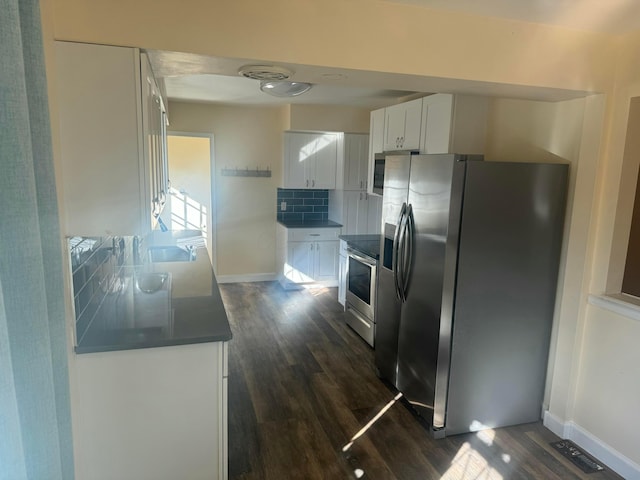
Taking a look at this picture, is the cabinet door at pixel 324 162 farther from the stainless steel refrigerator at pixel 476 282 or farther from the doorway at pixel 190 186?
the stainless steel refrigerator at pixel 476 282

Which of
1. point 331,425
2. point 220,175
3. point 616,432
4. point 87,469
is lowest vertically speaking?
point 331,425

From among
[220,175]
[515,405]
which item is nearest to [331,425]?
[515,405]

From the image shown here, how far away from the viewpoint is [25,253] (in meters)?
0.84

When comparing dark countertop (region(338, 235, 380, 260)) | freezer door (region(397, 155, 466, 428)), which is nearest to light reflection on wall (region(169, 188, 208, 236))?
dark countertop (region(338, 235, 380, 260))

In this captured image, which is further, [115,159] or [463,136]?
[463,136]

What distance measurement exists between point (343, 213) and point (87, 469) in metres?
4.41

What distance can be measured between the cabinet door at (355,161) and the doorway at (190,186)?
6.07 feet

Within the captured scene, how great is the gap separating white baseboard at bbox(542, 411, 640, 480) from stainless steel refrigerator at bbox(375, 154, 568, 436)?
13cm

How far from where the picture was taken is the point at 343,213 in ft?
18.9

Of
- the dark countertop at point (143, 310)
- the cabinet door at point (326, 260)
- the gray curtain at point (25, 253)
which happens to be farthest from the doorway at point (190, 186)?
the gray curtain at point (25, 253)

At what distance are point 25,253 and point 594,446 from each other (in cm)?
304

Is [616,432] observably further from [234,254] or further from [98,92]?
[234,254]

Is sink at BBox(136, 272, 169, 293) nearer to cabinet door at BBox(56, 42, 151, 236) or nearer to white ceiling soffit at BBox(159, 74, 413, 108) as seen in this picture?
cabinet door at BBox(56, 42, 151, 236)

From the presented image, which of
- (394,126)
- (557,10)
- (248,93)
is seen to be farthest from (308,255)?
(557,10)
